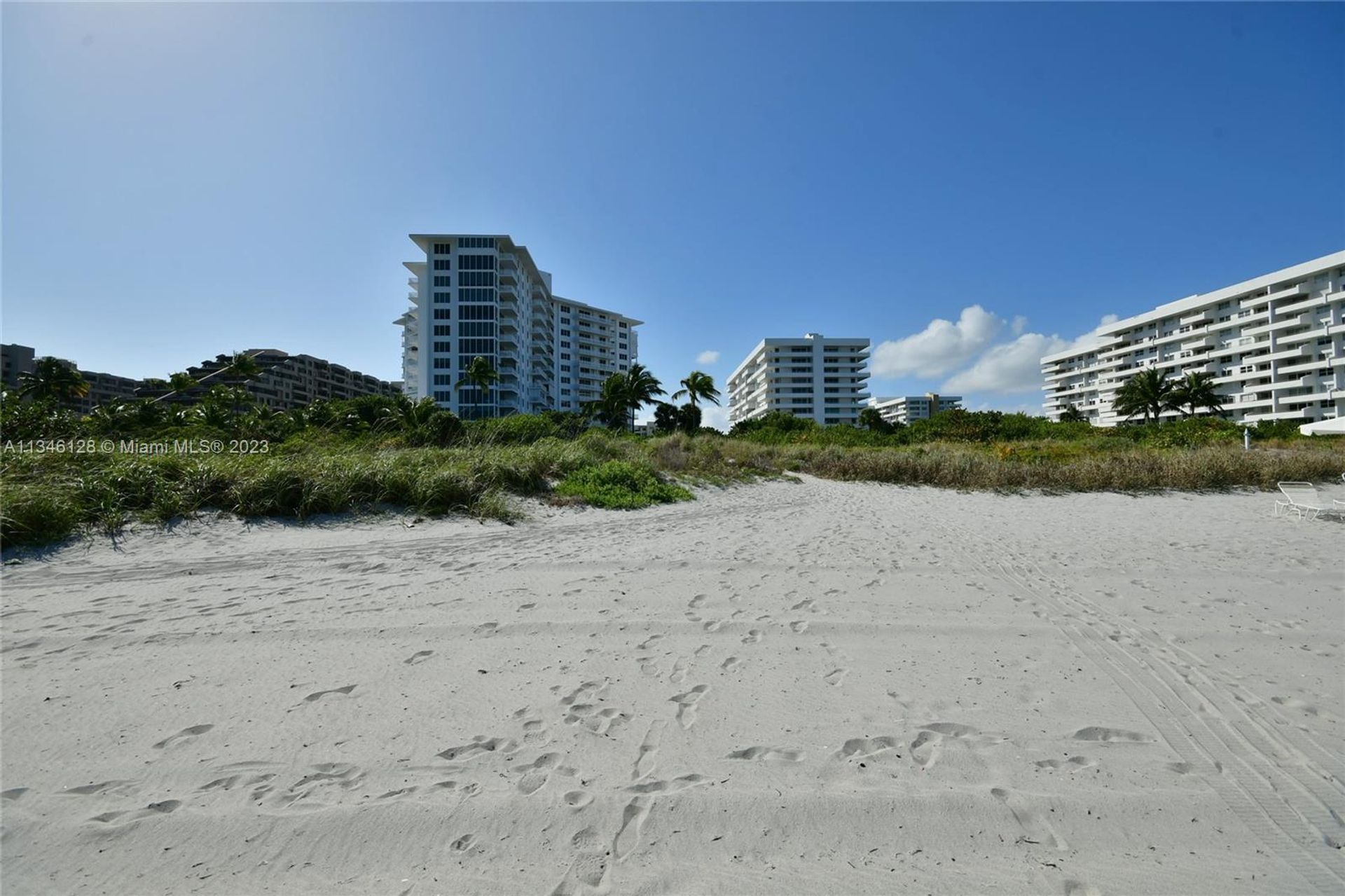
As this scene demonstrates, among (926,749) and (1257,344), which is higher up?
(1257,344)

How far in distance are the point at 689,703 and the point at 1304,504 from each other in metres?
14.5

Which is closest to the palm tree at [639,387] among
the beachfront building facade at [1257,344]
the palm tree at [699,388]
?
the palm tree at [699,388]

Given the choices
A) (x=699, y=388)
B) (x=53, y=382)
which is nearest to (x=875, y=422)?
(x=699, y=388)

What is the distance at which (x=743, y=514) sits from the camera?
10797 millimetres

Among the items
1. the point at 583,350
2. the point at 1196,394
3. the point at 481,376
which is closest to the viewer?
the point at 1196,394

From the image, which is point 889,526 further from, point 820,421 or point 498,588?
point 820,421

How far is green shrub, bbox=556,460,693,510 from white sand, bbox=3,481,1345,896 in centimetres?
504

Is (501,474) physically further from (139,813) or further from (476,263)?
(476,263)

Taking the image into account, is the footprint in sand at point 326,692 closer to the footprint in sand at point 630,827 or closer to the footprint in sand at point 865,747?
the footprint in sand at point 630,827

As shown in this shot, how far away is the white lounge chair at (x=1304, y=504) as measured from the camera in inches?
405

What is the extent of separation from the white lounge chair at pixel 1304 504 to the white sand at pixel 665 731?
6.55 metres

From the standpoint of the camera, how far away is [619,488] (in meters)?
12.0

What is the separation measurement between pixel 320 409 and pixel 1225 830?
50736mm

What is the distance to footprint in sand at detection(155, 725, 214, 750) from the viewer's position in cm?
277
